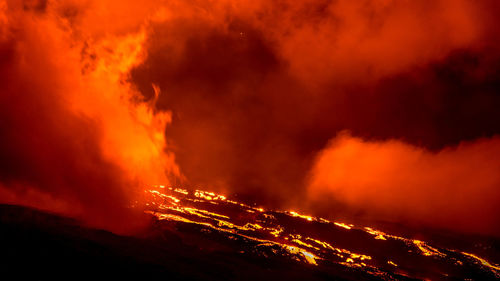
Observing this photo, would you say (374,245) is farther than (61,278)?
Yes

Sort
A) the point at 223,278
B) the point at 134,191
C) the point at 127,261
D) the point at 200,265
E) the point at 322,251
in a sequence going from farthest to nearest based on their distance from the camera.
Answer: the point at 322,251 → the point at 134,191 → the point at 200,265 → the point at 223,278 → the point at 127,261

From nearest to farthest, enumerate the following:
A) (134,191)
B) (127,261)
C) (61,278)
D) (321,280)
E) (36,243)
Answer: (61,278)
(36,243)
(127,261)
(134,191)
(321,280)

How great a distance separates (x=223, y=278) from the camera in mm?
36688

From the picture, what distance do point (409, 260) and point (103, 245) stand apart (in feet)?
585

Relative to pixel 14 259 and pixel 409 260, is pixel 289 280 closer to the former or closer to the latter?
pixel 14 259

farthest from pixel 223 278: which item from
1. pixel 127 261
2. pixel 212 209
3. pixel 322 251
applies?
pixel 212 209

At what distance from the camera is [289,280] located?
52469 mm

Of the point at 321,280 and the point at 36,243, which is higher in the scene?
the point at 321,280

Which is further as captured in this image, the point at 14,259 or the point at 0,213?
the point at 0,213

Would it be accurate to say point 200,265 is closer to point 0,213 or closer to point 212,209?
point 0,213

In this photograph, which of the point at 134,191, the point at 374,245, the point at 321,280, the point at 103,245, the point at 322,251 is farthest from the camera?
the point at 374,245

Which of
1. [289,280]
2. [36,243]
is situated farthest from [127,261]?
[289,280]

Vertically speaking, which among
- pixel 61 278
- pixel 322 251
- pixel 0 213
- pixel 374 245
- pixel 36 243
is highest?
pixel 374 245

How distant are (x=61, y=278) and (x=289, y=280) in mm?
38439
